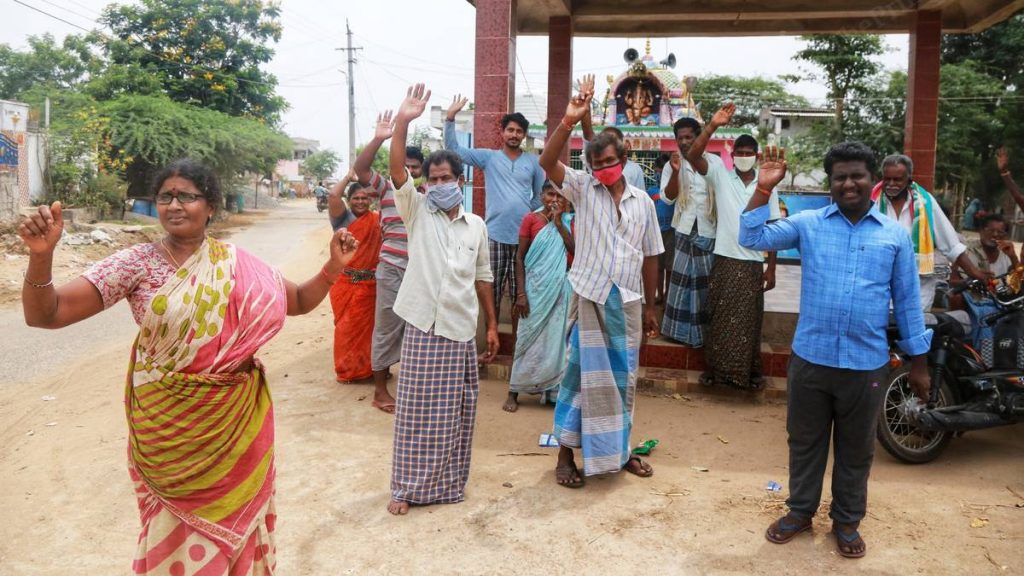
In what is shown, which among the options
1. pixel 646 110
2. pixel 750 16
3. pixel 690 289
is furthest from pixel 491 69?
pixel 646 110

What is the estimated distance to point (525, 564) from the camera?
10.7 feet

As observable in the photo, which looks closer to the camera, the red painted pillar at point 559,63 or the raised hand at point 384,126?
the raised hand at point 384,126

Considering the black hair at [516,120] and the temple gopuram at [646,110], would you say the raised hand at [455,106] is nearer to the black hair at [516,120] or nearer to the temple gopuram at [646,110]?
the black hair at [516,120]

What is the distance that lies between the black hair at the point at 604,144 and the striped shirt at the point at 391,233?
6.36 ft

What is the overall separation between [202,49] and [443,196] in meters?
32.0

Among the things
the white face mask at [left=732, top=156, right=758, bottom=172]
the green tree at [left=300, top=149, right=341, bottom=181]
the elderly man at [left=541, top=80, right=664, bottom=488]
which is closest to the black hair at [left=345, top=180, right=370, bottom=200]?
the elderly man at [left=541, top=80, right=664, bottom=488]

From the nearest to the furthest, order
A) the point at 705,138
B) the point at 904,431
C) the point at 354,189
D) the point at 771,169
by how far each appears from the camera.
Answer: the point at 771,169
the point at 904,431
the point at 705,138
the point at 354,189

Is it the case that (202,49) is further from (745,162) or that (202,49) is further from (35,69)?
(745,162)

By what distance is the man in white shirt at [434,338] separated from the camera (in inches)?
148

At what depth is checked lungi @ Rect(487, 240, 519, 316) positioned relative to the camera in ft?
19.5

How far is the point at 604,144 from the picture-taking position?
388 cm

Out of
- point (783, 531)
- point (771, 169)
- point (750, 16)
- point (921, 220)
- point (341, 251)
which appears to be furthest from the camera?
point (750, 16)

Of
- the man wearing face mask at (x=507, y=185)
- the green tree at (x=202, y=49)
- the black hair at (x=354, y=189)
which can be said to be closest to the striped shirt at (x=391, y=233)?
the black hair at (x=354, y=189)

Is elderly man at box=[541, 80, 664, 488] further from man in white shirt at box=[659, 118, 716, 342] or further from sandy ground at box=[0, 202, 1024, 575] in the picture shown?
man in white shirt at box=[659, 118, 716, 342]
